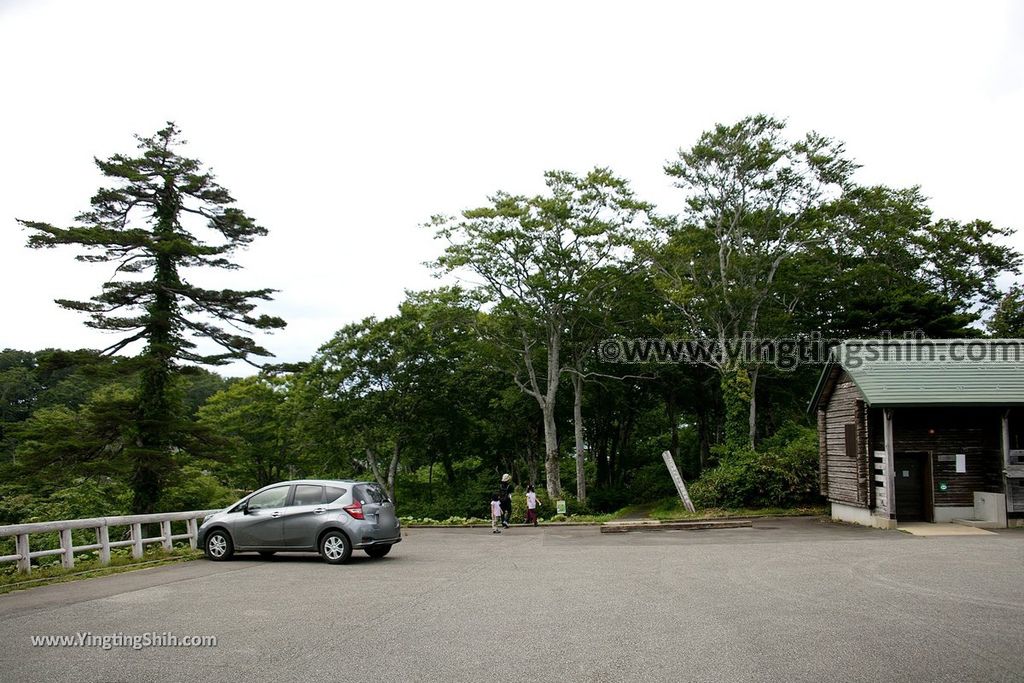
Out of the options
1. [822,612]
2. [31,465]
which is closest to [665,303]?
[31,465]

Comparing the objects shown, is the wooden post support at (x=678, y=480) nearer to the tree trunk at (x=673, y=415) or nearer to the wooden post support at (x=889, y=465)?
the wooden post support at (x=889, y=465)

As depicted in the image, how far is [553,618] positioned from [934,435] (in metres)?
17.6

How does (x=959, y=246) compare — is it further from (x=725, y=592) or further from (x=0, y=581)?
(x=0, y=581)

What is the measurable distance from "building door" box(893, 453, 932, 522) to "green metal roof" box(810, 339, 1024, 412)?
2.14 meters

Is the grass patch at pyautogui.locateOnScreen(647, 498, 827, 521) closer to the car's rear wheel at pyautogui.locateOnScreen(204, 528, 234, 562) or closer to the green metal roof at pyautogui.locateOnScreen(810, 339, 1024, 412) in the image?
the green metal roof at pyautogui.locateOnScreen(810, 339, 1024, 412)

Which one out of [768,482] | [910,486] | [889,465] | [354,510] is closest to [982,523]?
[910,486]

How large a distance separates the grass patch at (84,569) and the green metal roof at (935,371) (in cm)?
1778

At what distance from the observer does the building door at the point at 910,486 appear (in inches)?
882

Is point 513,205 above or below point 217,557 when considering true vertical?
above

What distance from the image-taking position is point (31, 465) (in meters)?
26.7

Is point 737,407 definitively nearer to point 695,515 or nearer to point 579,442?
point 695,515

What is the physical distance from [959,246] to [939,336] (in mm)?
9868

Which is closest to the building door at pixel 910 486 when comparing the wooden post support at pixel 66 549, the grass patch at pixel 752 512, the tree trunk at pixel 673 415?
the grass patch at pixel 752 512

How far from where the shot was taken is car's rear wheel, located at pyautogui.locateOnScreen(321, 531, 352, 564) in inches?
563
